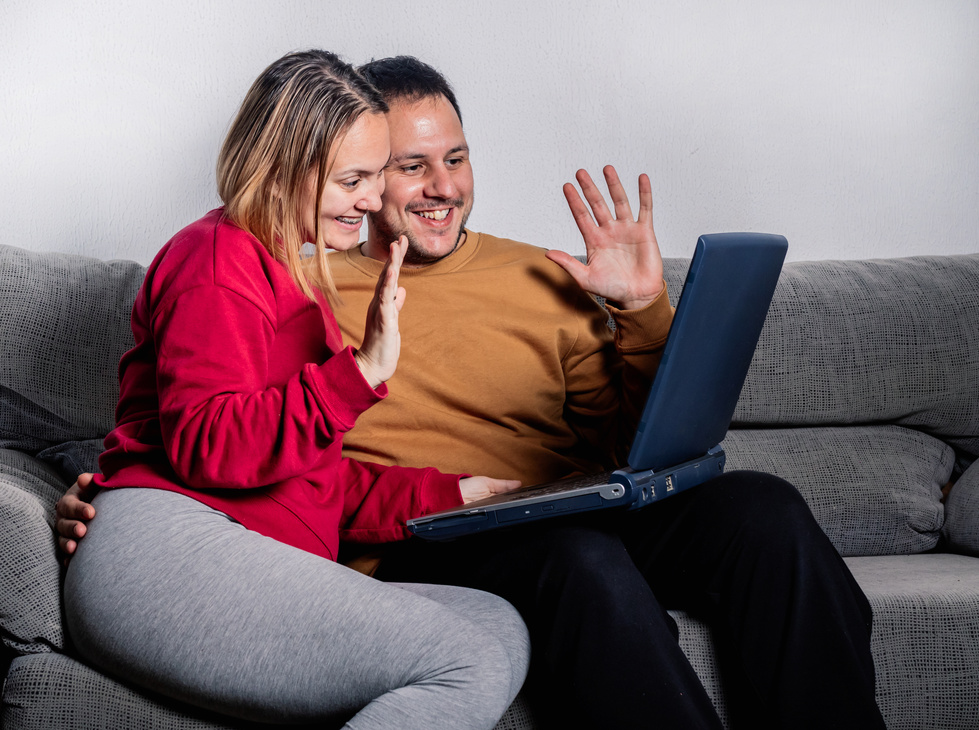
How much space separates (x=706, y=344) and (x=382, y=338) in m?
0.39

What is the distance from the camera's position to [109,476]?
3.35 feet

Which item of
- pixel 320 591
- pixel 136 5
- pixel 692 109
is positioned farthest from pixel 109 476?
pixel 692 109

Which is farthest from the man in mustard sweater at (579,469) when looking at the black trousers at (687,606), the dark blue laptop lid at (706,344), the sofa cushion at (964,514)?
the sofa cushion at (964,514)

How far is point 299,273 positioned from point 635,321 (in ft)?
1.73

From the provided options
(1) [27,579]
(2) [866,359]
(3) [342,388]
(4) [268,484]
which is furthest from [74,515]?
(2) [866,359]

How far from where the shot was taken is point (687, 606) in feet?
3.84

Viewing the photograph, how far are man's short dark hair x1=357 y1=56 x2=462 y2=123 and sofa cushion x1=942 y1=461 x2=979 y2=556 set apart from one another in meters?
1.19

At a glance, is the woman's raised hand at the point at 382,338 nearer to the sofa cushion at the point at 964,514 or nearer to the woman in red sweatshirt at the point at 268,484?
the woman in red sweatshirt at the point at 268,484

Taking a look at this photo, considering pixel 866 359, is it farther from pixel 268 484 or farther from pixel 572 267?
pixel 268 484

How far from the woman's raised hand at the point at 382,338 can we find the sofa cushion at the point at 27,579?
0.43m

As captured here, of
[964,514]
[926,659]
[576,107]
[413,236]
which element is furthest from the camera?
[576,107]

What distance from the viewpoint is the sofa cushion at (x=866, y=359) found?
1.69m

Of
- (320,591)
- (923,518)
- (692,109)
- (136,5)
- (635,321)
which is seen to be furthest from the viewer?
(692,109)

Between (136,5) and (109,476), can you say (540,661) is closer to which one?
(109,476)
